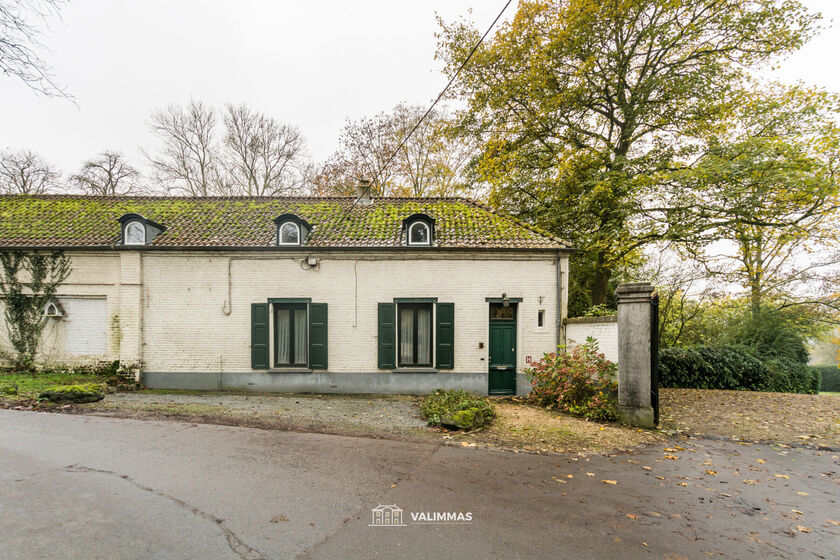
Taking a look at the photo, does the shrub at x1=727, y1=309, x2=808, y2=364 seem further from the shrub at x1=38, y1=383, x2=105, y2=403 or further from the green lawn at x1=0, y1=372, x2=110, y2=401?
the green lawn at x1=0, y1=372, x2=110, y2=401

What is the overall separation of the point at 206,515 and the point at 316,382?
6.96m

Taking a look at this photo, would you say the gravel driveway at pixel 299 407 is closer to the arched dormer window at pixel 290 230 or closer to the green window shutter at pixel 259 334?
the green window shutter at pixel 259 334

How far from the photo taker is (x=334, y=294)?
10750 mm

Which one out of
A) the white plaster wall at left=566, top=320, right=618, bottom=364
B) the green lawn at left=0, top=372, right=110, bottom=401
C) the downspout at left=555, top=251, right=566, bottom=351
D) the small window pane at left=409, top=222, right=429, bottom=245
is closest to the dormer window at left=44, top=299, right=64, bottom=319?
the green lawn at left=0, top=372, right=110, bottom=401

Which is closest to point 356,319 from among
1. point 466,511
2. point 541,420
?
point 541,420

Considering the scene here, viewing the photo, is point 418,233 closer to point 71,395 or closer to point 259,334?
point 259,334

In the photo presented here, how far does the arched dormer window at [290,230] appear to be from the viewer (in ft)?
35.1

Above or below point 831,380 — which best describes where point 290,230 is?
above

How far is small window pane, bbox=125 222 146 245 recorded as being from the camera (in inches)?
426

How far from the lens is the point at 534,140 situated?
14.0 metres

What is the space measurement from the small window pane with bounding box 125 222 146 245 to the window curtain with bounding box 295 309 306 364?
502 centimetres

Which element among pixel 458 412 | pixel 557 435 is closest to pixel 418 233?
pixel 458 412

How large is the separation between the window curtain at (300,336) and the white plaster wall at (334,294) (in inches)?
23.4

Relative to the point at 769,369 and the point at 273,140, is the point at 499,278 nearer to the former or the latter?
the point at 769,369
